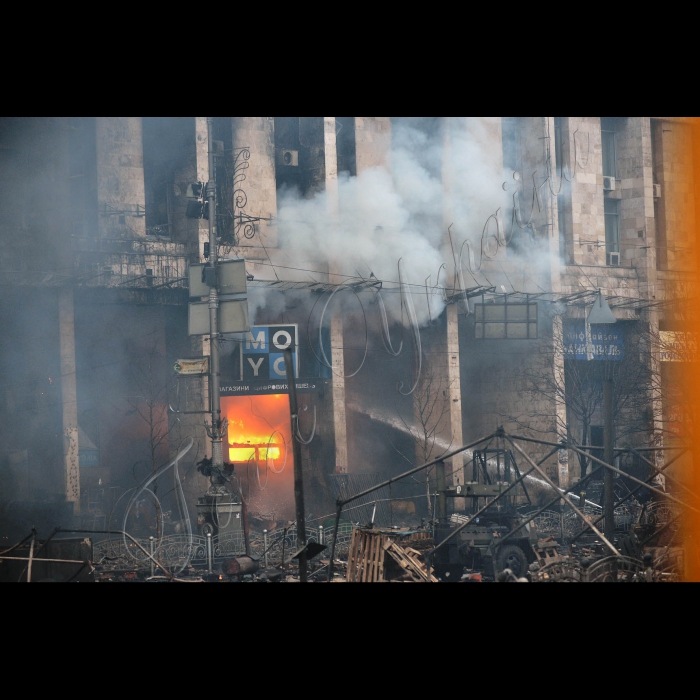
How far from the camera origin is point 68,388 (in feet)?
81.4

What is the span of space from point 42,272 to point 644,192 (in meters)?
21.0

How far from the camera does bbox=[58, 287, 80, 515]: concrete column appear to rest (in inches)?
963

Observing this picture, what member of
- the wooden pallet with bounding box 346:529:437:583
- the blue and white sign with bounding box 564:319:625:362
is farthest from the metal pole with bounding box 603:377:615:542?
the blue and white sign with bounding box 564:319:625:362

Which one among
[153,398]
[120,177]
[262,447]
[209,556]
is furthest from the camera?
[262,447]

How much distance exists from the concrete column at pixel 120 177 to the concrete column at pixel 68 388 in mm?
2351

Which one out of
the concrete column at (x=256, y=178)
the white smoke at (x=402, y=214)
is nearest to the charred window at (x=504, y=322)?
the white smoke at (x=402, y=214)

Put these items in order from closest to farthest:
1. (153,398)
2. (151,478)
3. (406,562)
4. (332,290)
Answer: (406,562) < (151,478) < (153,398) < (332,290)

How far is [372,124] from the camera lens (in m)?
29.6

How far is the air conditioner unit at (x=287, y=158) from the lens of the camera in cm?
2966

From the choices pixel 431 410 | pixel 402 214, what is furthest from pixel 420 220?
pixel 431 410

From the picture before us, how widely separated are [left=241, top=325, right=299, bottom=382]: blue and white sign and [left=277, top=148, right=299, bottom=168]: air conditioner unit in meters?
5.80

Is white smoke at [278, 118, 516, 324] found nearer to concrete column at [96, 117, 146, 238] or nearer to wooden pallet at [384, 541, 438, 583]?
concrete column at [96, 117, 146, 238]

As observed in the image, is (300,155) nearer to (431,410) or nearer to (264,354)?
(264,354)

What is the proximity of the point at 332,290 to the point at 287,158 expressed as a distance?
4.59 m
